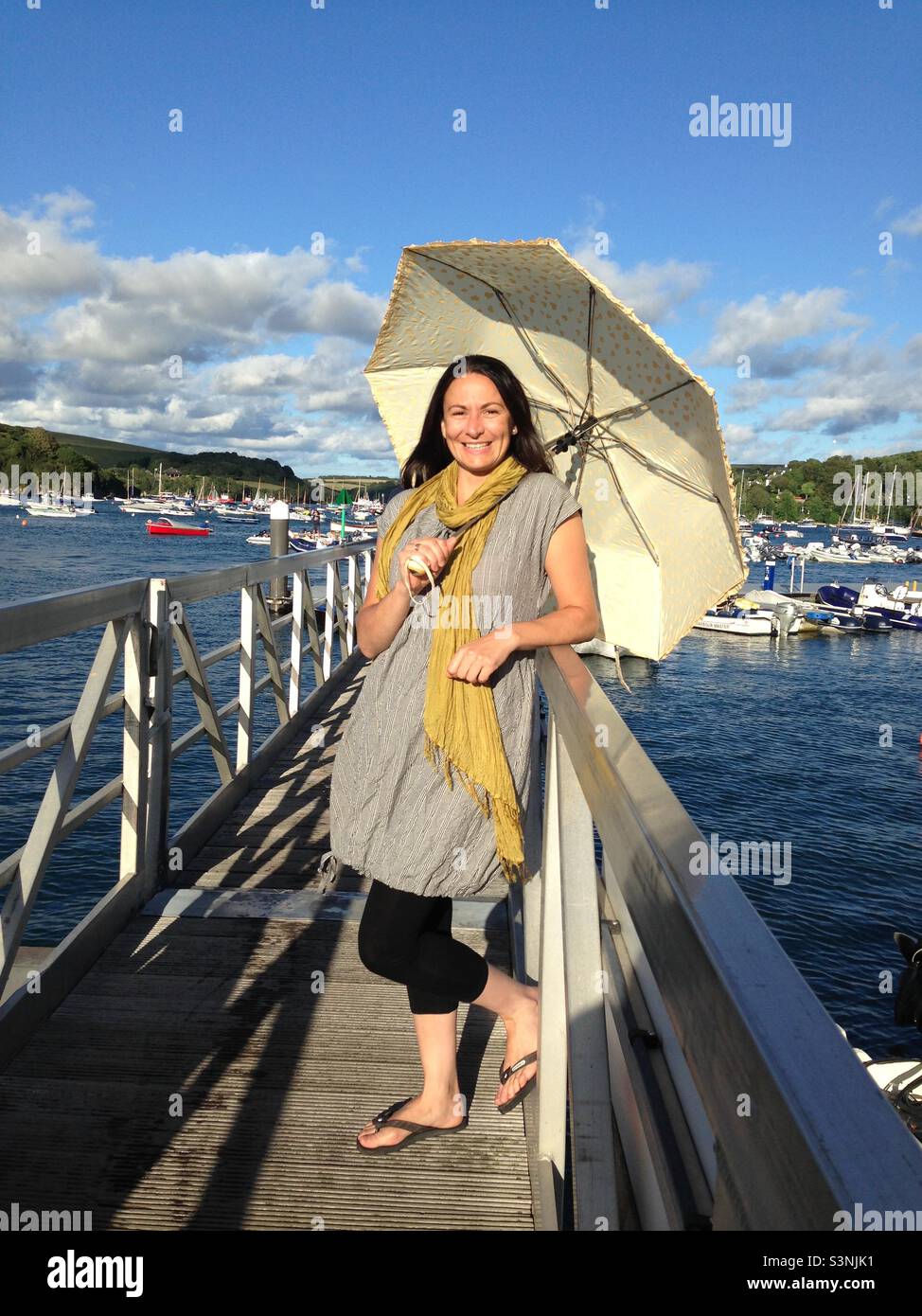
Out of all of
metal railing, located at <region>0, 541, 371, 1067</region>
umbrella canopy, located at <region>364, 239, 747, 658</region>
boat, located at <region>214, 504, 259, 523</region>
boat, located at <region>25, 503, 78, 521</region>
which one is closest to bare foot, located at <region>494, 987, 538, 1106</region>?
metal railing, located at <region>0, 541, 371, 1067</region>

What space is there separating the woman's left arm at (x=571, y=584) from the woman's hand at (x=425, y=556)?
0.70ft

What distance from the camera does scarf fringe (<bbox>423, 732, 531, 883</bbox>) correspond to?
2066 mm

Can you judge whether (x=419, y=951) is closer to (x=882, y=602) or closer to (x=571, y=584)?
(x=571, y=584)

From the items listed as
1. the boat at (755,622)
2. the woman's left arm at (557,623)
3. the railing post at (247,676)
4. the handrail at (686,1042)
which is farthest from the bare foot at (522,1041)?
the boat at (755,622)

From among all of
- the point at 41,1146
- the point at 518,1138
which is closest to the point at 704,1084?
the point at 518,1138

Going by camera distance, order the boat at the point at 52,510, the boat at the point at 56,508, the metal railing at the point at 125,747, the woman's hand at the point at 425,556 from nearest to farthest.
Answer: the woman's hand at the point at 425,556 → the metal railing at the point at 125,747 → the boat at the point at 52,510 → the boat at the point at 56,508

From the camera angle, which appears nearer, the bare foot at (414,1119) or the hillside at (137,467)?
the bare foot at (414,1119)

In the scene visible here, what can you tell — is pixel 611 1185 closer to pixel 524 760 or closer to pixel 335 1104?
pixel 524 760

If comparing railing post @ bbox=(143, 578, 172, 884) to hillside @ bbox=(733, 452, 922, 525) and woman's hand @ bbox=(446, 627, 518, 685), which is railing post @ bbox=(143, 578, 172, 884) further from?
hillside @ bbox=(733, 452, 922, 525)

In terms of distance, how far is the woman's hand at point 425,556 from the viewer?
1.99m

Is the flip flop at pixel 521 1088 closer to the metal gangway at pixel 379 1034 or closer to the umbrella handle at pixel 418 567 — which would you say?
the metal gangway at pixel 379 1034

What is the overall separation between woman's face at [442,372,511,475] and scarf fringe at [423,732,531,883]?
2.12 feet
